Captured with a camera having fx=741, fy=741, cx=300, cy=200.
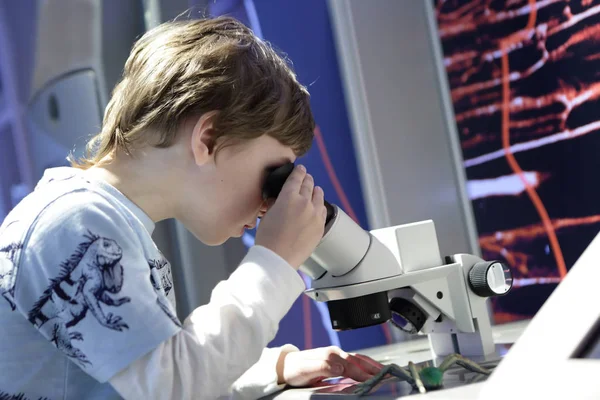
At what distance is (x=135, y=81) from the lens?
1.13m

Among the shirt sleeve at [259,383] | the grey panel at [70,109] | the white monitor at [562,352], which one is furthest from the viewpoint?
the grey panel at [70,109]

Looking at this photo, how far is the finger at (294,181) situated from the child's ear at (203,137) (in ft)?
0.39

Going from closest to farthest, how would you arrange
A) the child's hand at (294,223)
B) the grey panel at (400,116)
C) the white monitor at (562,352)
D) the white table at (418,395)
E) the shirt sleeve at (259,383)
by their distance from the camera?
1. the white monitor at (562,352)
2. the white table at (418,395)
3. the child's hand at (294,223)
4. the shirt sleeve at (259,383)
5. the grey panel at (400,116)

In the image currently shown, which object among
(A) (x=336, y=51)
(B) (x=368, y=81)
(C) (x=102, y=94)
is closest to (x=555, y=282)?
(B) (x=368, y=81)

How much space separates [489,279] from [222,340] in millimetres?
439

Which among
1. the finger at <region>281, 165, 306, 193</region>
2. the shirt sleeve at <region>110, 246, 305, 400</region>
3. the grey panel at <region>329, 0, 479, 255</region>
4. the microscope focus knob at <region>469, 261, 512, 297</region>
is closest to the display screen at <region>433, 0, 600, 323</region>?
the grey panel at <region>329, 0, 479, 255</region>

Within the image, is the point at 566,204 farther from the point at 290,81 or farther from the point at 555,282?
the point at 290,81

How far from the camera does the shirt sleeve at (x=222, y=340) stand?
0.85m

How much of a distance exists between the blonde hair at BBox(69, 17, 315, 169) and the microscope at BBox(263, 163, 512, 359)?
9 centimetres

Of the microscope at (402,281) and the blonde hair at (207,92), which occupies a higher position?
the blonde hair at (207,92)

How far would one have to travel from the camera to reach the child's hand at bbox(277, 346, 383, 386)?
1047mm

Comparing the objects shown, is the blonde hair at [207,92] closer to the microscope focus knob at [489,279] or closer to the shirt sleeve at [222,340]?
the shirt sleeve at [222,340]

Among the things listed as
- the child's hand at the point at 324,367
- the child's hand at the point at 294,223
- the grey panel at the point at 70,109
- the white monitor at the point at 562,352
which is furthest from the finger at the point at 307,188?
the grey panel at the point at 70,109

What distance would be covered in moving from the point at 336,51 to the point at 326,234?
1.25 m
